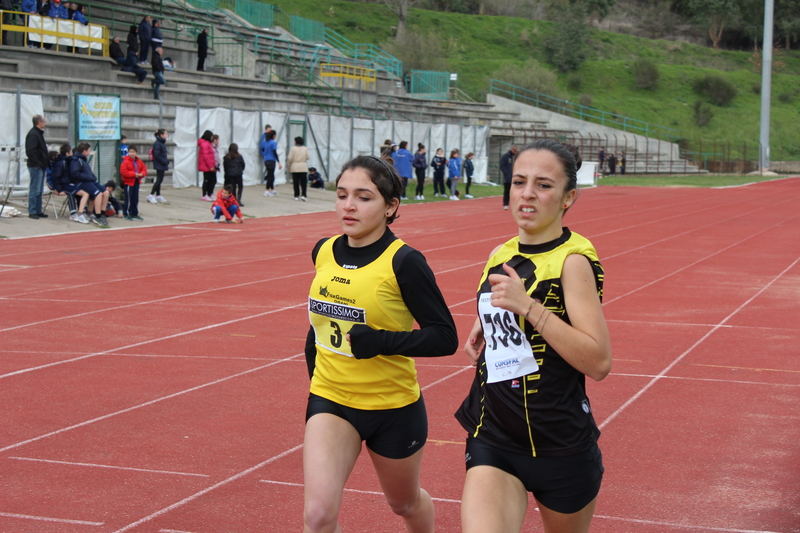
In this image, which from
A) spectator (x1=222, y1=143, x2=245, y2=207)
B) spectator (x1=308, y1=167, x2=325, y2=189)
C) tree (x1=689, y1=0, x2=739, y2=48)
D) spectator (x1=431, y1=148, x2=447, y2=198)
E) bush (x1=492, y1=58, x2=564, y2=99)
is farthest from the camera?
tree (x1=689, y1=0, x2=739, y2=48)

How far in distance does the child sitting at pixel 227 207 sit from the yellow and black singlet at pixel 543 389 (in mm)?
18588

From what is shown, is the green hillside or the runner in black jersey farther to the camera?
→ the green hillside

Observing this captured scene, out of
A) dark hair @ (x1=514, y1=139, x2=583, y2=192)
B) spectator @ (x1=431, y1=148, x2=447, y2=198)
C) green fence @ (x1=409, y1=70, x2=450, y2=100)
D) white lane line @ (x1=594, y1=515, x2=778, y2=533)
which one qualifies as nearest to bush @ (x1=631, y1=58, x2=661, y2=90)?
green fence @ (x1=409, y1=70, x2=450, y2=100)

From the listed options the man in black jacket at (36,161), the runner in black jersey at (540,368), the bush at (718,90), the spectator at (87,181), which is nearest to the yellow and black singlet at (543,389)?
the runner in black jersey at (540,368)

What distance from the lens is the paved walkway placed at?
1800 centimetres

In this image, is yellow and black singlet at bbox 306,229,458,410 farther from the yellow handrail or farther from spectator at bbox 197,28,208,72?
spectator at bbox 197,28,208,72

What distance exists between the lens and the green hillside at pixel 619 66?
68.6m

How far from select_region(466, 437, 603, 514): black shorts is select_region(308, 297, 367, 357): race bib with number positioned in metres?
0.78

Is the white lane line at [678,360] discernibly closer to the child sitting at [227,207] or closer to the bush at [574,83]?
the child sitting at [227,207]

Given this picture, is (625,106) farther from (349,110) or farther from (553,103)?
(349,110)

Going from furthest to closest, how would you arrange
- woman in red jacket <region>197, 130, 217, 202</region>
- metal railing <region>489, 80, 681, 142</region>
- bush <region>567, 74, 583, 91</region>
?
bush <region>567, 74, 583, 91</region>
metal railing <region>489, 80, 681, 142</region>
woman in red jacket <region>197, 130, 217, 202</region>

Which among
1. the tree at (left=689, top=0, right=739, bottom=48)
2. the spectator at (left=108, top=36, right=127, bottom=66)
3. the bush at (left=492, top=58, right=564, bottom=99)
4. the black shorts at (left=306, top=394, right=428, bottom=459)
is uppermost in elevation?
the tree at (left=689, top=0, right=739, bottom=48)

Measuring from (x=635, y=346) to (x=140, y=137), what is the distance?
808 inches

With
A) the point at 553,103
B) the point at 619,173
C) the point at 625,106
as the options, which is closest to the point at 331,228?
the point at 619,173
